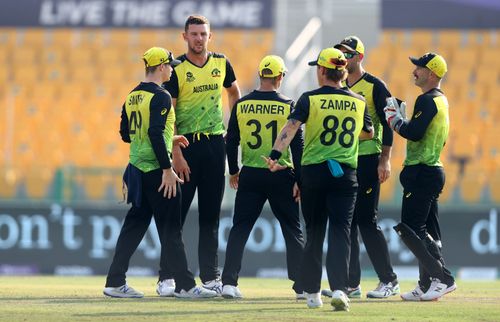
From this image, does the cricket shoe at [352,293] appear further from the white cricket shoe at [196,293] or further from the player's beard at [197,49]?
the player's beard at [197,49]

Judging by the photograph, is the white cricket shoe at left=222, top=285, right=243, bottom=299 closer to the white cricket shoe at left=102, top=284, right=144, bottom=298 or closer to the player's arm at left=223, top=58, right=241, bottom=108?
the white cricket shoe at left=102, top=284, right=144, bottom=298

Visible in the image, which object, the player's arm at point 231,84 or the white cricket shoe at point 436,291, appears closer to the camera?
the white cricket shoe at point 436,291

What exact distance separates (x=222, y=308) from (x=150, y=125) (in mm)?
1690

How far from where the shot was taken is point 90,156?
24016mm

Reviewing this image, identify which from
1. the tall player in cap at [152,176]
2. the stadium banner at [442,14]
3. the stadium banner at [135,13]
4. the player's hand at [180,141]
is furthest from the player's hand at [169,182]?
the stadium banner at [442,14]

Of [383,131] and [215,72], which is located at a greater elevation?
[215,72]

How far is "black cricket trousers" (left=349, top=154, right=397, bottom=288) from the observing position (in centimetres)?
1109

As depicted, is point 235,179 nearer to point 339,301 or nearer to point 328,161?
point 328,161

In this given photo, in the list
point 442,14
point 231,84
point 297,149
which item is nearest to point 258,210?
point 297,149

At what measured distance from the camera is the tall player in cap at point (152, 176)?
10.2m

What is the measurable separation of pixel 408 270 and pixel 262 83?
7385 millimetres

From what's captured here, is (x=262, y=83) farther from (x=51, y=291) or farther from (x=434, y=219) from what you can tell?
(x=51, y=291)

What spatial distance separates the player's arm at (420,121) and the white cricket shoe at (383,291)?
1592mm

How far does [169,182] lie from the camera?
33.7 feet
